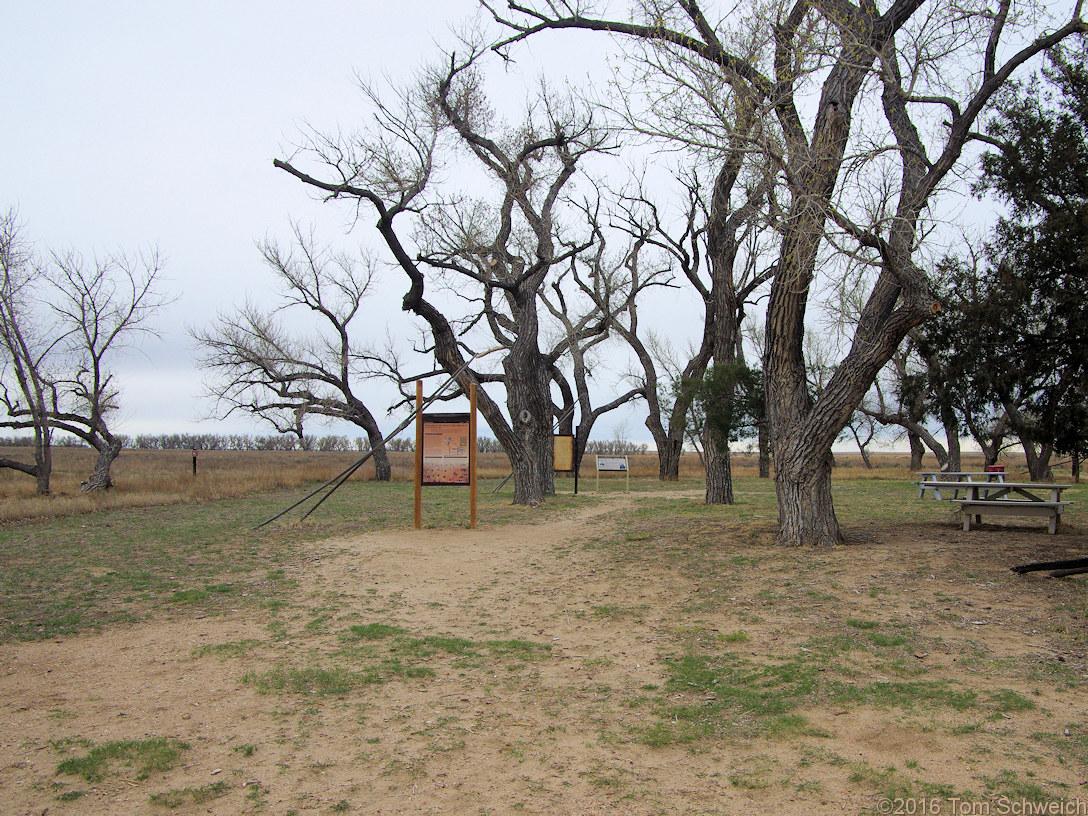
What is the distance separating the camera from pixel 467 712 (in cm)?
444

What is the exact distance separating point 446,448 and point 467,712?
8.22m

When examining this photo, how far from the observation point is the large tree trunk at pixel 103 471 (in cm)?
2155

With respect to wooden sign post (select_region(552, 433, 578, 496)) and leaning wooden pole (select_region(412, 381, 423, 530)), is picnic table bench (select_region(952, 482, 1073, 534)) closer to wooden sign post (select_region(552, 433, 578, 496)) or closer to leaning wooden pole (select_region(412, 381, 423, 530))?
leaning wooden pole (select_region(412, 381, 423, 530))

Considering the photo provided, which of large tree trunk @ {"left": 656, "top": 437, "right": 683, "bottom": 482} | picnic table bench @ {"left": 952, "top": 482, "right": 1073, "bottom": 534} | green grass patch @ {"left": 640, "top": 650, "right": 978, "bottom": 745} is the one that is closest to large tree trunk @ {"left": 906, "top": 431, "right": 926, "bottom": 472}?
large tree trunk @ {"left": 656, "top": 437, "right": 683, "bottom": 482}

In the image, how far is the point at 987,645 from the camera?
5254mm

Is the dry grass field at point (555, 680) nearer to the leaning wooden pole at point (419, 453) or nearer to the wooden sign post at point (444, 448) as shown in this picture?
the leaning wooden pole at point (419, 453)

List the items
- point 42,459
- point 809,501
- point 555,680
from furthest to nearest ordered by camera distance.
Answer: point 42,459
point 809,501
point 555,680

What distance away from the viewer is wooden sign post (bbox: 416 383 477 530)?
40.5 ft

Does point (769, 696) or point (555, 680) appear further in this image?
point (555, 680)

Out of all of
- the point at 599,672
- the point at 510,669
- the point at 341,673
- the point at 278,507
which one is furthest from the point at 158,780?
the point at 278,507

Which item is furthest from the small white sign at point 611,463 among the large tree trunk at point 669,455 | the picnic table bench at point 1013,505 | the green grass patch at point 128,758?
the green grass patch at point 128,758

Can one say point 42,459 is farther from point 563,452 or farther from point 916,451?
point 916,451

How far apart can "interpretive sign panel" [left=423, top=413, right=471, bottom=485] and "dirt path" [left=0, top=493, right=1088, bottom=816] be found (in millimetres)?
4717

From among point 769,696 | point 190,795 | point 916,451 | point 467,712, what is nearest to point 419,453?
point 467,712
